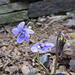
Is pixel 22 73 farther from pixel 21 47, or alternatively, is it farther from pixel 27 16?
pixel 27 16

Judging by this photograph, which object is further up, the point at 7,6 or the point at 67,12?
the point at 7,6

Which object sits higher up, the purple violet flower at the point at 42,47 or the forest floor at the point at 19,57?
the purple violet flower at the point at 42,47

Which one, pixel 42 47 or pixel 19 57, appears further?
pixel 19 57

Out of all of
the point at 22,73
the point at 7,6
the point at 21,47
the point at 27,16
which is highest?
the point at 7,6

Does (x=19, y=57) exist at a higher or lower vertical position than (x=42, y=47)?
lower

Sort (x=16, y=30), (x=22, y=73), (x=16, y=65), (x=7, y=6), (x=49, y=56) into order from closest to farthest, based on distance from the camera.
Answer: (x=16, y=30), (x=22, y=73), (x=16, y=65), (x=49, y=56), (x=7, y=6)

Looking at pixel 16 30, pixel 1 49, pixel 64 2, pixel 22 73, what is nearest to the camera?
pixel 16 30

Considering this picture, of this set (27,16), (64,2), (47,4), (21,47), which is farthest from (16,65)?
(64,2)

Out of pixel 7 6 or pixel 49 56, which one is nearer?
pixel 49 56

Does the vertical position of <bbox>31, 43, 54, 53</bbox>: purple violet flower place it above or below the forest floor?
above

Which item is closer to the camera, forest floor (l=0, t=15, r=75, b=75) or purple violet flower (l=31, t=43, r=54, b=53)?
purple violet flower (l=31, t=43, r=54, b=53)

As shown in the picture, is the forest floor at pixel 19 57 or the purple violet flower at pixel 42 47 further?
the forest floor at pixel 19 57
